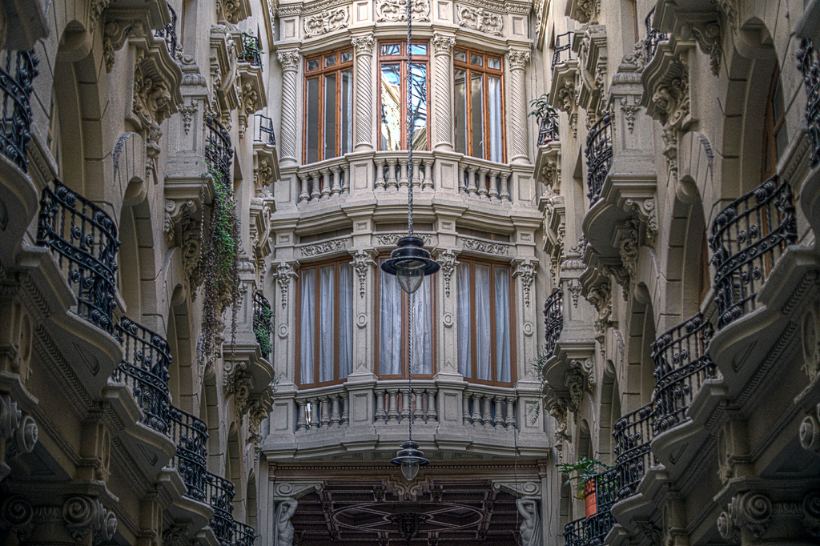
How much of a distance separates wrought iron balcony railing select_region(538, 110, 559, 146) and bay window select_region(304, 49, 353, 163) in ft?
20.6

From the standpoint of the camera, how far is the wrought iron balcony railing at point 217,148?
25219 millimetres

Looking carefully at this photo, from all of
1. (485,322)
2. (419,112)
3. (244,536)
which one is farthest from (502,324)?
(244,536)

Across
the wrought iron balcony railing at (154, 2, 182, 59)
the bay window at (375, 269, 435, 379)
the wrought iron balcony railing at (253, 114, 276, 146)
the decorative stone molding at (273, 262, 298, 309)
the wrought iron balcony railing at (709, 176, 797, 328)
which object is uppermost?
the wrought iron balcony railing at (253, 114, 276, 146)

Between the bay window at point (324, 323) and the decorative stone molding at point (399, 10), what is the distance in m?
6.55

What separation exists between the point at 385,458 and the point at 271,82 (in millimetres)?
10791

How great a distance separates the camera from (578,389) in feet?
98.8

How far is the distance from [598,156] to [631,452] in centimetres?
545

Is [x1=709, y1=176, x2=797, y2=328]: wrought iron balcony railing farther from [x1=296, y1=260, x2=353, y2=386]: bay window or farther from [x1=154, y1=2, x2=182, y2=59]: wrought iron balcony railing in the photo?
[x1=296, y1=260, x2=353, y2=386]: bay window

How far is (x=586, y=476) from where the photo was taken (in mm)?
26312

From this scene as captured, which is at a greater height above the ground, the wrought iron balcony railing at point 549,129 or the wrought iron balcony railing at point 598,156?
the wrought iron balcony railing at point 549,129

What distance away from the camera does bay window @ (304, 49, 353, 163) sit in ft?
126

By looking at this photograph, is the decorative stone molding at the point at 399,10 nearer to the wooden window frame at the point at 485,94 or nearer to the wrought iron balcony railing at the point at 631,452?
the wooden window frame at the point at 485,94

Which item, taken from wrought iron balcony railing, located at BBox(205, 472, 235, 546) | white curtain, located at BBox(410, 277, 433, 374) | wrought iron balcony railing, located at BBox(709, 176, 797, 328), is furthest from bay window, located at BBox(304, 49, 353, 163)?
wrought iron balcony railing, located at BBox(709, 176, 797, 328)

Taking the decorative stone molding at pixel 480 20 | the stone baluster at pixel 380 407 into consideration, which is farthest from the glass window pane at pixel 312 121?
the stone baluster at pixel 380 407
